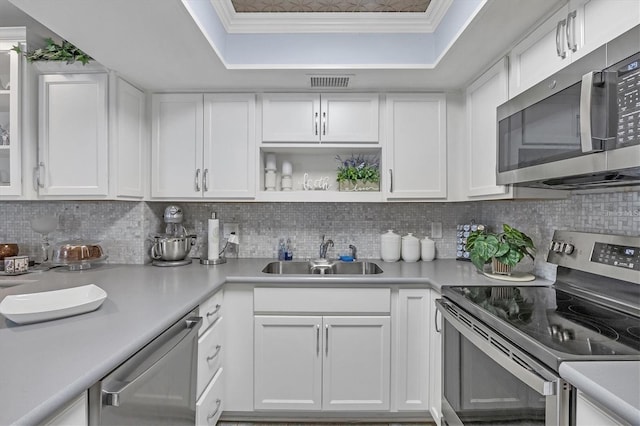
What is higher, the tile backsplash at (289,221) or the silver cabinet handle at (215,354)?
the tile backsplash at (289,221)

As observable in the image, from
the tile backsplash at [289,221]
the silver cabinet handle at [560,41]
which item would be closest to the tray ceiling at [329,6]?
the silver cabinet handle at [560,41]

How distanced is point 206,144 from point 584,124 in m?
2.03

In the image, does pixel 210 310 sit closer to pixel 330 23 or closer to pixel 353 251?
pixel 353 251

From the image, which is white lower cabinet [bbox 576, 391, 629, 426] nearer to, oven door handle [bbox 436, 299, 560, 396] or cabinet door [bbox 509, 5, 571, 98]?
oven door handle [bbox 436, 299, 560, 396]

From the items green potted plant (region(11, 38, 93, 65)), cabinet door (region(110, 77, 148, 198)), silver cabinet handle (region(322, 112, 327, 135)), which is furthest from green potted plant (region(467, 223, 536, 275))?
green potted plant (region(11, 38, 93, 65))

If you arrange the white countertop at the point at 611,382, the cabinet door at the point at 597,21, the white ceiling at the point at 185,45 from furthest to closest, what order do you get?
the white ceiling at the point at 185,45 < the cabinet door at the point at 597,21 < the white countertop at the point at 611,382

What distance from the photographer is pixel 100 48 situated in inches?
67.7

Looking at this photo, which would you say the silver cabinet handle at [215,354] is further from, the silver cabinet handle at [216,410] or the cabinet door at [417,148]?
the cabinet door at [417,148]

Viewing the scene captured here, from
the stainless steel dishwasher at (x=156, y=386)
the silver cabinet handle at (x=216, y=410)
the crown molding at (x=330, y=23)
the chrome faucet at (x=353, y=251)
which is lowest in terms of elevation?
the silver cabinet handle at (x=216, y=410)

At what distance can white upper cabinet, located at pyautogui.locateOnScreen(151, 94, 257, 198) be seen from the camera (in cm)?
232

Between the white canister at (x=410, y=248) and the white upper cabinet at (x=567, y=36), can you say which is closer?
the white upper cabinet at (x=567, y=36)

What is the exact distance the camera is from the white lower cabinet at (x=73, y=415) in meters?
0.77

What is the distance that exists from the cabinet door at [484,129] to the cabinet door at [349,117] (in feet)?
1.95

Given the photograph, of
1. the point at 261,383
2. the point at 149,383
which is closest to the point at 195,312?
the point at 149,383
